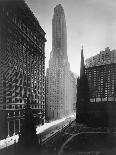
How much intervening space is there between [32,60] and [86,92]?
19145 millimetres

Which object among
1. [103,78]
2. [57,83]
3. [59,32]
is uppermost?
[59,32]

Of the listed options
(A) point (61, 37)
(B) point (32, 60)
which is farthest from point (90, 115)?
(A) point (61, 37)

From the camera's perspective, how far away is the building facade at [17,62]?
141 feet

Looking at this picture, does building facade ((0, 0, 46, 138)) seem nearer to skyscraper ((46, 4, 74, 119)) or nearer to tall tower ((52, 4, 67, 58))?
skyscraper ((46, 4, 74, 119))

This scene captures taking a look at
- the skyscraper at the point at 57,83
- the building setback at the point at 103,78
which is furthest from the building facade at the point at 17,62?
the skyscraper at the point at 57,83

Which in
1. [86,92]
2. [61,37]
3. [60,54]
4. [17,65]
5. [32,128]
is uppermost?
[61,37]

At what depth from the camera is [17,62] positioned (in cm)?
4844

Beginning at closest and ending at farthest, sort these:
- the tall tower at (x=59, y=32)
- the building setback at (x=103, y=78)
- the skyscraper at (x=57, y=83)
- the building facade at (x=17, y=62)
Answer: the building facade at (x=17, y=62) < the building setback at (x=103, y=78) < the skyscraper at (x=57, y=83) < the tall tower at (x=59, y=32)

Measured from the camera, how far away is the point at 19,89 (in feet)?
162

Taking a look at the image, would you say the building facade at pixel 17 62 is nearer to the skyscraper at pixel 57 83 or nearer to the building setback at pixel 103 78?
the building setback at pixel 103 78

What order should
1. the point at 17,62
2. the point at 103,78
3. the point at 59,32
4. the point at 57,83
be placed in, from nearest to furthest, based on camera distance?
the point at 17,62 < the point at 103,78 < the point at 57,83 < the point at 59,32

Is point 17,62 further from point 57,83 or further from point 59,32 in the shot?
point 59,32

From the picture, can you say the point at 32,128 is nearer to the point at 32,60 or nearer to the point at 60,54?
the point at 32,60

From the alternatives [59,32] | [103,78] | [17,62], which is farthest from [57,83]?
[17,62]
